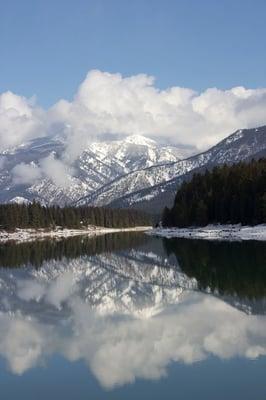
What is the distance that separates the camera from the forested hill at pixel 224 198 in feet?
375

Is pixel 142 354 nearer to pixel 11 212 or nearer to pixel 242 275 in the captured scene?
pixel 242 275

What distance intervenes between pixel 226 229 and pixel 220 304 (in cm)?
8568

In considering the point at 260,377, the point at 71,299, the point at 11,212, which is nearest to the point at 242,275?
the point at 71,299

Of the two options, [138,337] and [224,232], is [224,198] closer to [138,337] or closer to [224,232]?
[224,232]

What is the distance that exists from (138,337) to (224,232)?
90.1 metres

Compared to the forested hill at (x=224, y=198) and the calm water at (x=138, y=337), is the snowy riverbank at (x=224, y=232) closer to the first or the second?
the forested hill at (x=224, y=198)

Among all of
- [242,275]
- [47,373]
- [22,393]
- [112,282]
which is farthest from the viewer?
[112,282]

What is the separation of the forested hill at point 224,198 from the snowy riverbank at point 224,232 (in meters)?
2.46

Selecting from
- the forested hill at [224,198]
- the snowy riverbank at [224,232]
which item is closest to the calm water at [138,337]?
Result: the snowy riverbank at [224,232]

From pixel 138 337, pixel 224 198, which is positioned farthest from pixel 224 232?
pixel 138 337

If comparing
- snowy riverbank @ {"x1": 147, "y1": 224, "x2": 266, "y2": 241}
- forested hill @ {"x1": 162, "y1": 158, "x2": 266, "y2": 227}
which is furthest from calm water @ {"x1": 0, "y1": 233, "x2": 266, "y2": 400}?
forested hill @ {"x1": 162, "y1": 158, "x2": 266, "y2": 227}

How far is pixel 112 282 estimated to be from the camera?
4744 centimetres

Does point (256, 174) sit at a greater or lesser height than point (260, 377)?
greater

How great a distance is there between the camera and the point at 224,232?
11306cm
